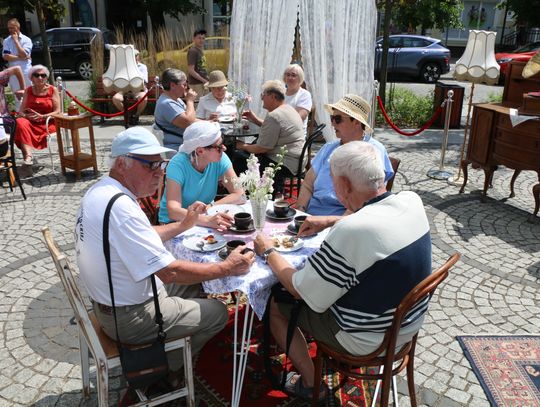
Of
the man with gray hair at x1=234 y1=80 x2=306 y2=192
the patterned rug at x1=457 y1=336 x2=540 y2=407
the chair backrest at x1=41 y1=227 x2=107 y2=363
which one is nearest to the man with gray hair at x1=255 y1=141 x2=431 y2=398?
the chair backrest at x1=41 y1=227 x2=107 y2=363

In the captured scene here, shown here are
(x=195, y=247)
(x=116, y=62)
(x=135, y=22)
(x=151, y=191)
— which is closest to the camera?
(x=151, y=191)

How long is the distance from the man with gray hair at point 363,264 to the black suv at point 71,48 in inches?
615

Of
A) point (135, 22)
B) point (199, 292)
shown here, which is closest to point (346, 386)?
point (199, 292)

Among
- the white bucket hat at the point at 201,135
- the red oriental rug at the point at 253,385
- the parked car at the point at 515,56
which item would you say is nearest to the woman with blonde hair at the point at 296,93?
the white bucket hat at the point at 201,135

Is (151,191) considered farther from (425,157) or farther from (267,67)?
(425,157)

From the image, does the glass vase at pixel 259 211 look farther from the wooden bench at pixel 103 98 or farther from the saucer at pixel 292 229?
the wooden bench at pixel 103 98

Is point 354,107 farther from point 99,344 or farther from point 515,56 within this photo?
point 515,56

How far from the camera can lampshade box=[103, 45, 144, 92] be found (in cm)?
736

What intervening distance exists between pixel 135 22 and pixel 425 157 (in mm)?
20232

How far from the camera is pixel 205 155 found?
3412 mm

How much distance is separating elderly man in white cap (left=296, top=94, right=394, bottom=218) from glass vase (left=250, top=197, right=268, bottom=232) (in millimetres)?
927

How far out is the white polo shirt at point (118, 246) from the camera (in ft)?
7.37

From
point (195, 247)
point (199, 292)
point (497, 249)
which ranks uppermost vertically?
point (195, 247)

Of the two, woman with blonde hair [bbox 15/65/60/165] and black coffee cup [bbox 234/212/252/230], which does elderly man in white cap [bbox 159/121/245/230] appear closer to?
black coffee cup [bbox 234/212/252/230]
